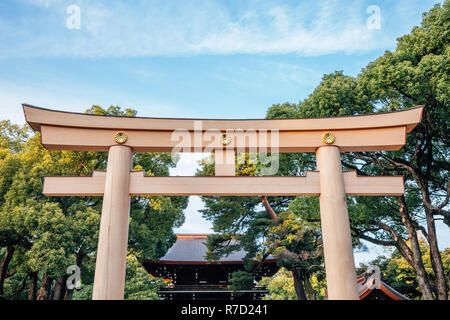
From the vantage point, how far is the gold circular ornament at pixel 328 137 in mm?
5375

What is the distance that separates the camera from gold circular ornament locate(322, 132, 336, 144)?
17.6 ft

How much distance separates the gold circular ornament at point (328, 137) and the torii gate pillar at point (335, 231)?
0.33 feet

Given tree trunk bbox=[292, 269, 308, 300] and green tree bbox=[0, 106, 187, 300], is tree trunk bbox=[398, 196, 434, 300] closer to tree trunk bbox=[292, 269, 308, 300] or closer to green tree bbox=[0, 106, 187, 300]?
tree trunk bbox=[292, 269, 308, 300]

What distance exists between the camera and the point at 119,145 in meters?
5.32

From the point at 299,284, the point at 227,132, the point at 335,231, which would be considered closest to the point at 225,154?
the point at 227,132

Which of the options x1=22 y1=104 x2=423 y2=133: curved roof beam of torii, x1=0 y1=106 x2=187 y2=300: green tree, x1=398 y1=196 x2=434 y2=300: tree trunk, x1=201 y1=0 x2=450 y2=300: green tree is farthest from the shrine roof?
x1=22 y1=104 x2=423 y2=133: curved roof beam of torii

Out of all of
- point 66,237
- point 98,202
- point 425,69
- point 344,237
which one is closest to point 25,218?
point 66,237

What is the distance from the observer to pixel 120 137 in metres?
5.34

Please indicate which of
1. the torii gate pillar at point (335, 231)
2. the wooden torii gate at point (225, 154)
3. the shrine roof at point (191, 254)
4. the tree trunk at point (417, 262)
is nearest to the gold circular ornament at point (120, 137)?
the wooden torii gate at point (225, 154)

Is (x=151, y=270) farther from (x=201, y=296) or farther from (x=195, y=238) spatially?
(x=195, y=238)

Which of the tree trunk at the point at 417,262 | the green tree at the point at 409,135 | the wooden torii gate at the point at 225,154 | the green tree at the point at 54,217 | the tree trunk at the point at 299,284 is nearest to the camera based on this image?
the wooden torii gate at the point at 225,154

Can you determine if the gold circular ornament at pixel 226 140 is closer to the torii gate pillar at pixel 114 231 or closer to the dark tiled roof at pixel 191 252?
the torii gate pillar at pixel 114 231

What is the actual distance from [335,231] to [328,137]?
1557 millimetres

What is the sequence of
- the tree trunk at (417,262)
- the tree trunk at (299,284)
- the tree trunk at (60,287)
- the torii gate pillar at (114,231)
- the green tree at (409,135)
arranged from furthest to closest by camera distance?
the tree trunk at (299,284), the tree trunk at (60,287), the tree trunk at (417,262), the green tree at (409,135), the torii gate pillar at (114,231)
